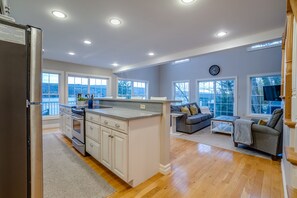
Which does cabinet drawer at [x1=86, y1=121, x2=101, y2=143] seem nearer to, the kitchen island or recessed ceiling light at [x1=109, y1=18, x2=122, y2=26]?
the kitchen island

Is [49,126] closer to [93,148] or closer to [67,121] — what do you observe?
[67,121]

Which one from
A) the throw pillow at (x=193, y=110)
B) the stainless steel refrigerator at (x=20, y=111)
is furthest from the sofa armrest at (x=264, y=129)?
the stainless steel refrigerator at (x=20, y=111)

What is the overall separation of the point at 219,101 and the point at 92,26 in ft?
18.6

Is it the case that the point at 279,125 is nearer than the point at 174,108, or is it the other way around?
the point at 279,125

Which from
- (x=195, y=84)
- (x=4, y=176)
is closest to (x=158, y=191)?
(x=4, y=176)

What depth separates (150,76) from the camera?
8.28 metres

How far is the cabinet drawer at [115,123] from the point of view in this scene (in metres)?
1.83

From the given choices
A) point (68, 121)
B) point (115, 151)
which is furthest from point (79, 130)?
point (115, 151)

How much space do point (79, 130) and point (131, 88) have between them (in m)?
4.89

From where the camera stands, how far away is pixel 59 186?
1897 mm

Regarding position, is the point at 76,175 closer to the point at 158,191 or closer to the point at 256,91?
the point at 158,191

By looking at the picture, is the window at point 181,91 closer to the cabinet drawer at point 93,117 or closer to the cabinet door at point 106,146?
the cabinet drawer at point 93,117

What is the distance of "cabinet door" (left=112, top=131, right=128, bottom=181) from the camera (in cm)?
182

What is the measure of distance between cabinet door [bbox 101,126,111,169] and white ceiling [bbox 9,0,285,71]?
1.84 meters
